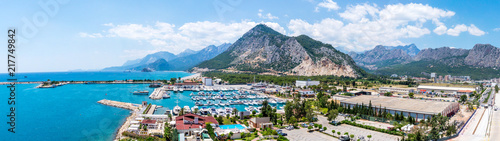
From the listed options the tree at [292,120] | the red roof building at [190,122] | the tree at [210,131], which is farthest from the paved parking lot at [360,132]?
the red roof building at [190,122]

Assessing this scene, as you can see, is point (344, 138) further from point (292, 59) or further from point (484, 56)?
point (484, 56)

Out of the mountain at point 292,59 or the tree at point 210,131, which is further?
the mountain at point 292,59

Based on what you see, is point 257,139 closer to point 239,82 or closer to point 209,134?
point 209,134

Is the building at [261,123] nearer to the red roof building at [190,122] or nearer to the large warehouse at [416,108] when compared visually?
the red roof building at [190,122]

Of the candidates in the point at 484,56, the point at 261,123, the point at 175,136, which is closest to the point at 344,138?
the point at 261,123

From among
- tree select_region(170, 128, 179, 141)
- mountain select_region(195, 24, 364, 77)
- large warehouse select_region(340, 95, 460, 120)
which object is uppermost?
mountain select_region(195, 24, 364, 77)

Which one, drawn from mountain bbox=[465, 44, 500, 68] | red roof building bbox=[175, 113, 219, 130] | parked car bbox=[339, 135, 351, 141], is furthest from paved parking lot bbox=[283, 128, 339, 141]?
mountain bbox=[465, 44, 500, 68]

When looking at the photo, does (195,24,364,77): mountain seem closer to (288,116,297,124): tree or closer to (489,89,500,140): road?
(489,89,500,140): road
